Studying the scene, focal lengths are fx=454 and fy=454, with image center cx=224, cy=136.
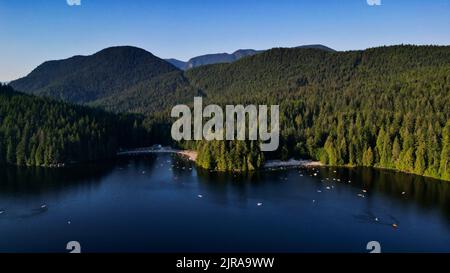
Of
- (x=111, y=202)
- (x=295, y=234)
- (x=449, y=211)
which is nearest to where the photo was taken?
(x=295, y=234)

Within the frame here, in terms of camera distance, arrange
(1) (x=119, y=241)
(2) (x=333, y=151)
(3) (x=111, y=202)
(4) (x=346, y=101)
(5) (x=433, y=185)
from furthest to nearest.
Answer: (4) (x=346, y=101) → (2) (x=333, y=151) → (5) (x=433, y=185) → (3) (x=111, y=202) → (1) (x=119, y=241)

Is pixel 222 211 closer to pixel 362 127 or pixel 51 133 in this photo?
pixel 362 127

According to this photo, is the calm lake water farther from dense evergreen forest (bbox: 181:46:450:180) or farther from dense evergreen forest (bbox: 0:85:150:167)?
dense evergreen forest (bbox: 0:85:150:167)

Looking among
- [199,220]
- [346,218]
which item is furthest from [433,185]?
[199,220]

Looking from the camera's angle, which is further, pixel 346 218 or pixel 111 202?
pixel 111 202

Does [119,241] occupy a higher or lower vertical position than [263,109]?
lower

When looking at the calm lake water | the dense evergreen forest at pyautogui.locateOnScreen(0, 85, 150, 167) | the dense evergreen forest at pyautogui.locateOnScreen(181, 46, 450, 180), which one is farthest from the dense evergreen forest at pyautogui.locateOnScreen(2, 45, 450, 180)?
the calm lake water
